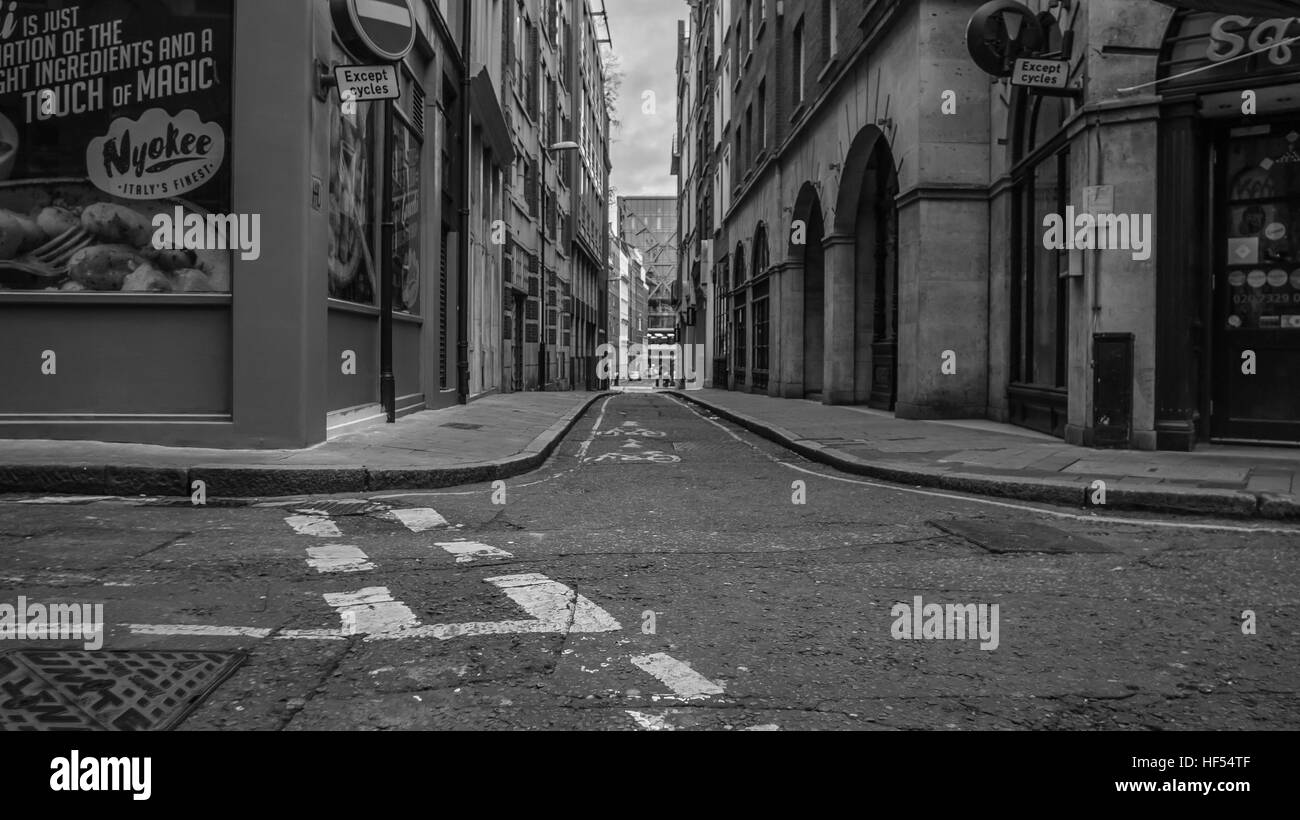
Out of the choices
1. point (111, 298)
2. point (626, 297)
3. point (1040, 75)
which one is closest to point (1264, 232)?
point (1040, 75)

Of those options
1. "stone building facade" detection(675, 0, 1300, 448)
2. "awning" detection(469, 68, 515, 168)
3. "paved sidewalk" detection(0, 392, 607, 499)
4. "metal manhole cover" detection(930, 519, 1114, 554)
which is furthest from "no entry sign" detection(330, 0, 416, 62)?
"awning" detection(469, 68, 515, 168)

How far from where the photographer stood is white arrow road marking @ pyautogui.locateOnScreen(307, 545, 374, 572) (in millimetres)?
4715

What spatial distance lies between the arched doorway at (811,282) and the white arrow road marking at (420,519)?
17.2m

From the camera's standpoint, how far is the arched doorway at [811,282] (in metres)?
23.1

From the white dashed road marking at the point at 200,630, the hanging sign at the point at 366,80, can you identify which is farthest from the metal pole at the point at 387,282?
the white dashed road marking at the point at 200,630

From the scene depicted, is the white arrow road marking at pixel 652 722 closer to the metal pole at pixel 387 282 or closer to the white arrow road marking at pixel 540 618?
the white arrow road marking at pixel 540 618

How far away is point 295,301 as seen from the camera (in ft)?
27.5

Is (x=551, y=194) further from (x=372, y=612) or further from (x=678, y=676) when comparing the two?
(x=678, y=676)

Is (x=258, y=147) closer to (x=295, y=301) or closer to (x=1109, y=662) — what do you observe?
(x=295, y=301)

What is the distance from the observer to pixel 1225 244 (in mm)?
9336

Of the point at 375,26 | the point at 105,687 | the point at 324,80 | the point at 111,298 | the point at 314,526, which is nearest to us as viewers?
the point at 105,687

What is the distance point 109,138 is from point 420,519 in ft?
16.4

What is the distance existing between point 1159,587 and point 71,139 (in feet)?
29.6

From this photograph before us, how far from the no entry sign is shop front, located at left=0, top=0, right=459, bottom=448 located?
0.88 meters
